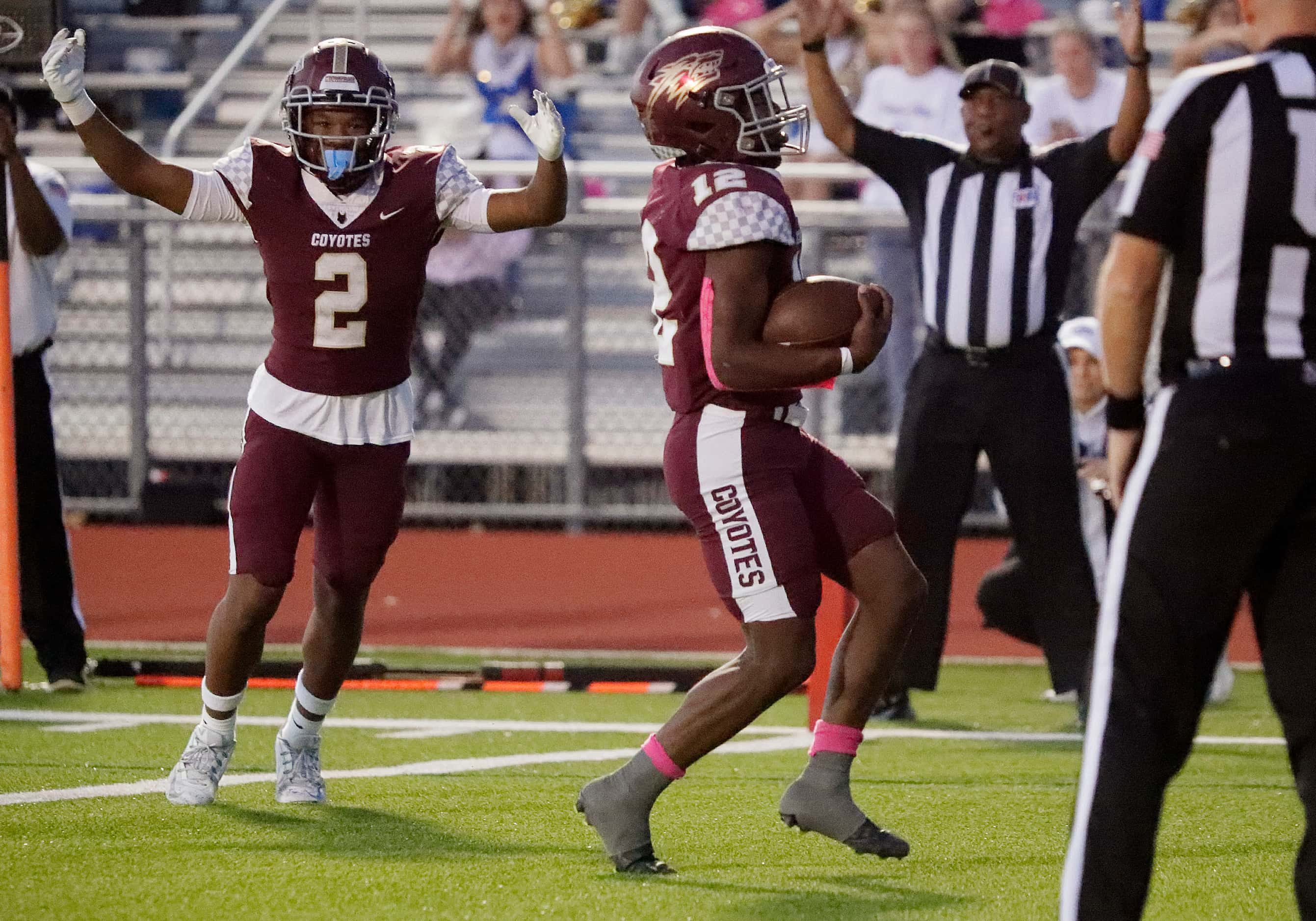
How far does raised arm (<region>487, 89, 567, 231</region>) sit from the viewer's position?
16.2ft

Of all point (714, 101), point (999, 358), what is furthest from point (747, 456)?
point (999, 358)

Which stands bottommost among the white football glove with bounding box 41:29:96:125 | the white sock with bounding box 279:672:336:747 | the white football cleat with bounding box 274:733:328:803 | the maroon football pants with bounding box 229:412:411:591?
the white football cleat with bounding box 274:733:328:803

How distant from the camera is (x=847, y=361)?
4.13 meters

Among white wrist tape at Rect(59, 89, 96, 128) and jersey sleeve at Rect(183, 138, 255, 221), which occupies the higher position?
white wrist tape at Rect(59, 89, 96, 128)

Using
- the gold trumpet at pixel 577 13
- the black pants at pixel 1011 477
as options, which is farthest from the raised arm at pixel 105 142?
the gold trumpet at pixel 577 13

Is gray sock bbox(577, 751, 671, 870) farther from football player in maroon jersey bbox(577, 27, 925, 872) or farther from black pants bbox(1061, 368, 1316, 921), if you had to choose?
black pants bbox(1061, 368, 1316, 921)

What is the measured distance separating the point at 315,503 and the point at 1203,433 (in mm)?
2705

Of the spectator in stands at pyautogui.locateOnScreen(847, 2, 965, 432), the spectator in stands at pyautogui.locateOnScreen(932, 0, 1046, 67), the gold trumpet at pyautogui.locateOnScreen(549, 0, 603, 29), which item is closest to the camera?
the spectator in stands at pyautogui.locateOnScreen(847, 2, 965, 432)

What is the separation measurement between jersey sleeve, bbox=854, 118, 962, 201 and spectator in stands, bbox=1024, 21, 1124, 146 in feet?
14.3

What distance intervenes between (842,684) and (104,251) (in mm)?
8746

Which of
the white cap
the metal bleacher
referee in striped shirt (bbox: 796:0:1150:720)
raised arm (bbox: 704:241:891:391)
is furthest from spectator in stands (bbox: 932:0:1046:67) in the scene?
raised arm (bbox: 704:241:891:391)

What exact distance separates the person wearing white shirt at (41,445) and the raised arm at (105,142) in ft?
6.87

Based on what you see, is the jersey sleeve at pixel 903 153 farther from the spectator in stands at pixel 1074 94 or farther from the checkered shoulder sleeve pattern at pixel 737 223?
the spectator in stands at pixel 1074 94

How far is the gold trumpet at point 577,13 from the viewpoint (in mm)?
14164
